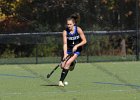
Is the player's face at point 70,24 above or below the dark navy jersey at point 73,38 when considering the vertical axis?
above

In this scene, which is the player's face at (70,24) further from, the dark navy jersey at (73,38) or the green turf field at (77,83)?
the green turf field at (77,83)

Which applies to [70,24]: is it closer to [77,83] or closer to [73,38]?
[73,38]

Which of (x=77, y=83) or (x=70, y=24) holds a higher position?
(x=70, y=24)

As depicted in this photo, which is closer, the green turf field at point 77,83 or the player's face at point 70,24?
the green turf field at point 77,83

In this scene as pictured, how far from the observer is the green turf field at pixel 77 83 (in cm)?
1105

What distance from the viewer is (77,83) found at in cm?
1374

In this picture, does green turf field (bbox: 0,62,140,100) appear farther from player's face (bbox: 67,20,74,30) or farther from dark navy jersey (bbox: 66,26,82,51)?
player's face (bbox: 67,20,74,30)

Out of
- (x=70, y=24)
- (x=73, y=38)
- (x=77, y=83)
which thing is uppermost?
(x=70, y=24)

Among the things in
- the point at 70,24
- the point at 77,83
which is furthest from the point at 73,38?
the point at 77,83

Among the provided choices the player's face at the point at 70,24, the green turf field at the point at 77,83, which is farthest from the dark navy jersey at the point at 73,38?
the green turf field at the point at 77,83

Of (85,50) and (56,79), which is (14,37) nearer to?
(85,50)

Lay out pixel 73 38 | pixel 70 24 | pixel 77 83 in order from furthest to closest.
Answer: pixel 77 83, pixel 73 38, pixel 70 24

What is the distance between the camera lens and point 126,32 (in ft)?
71.7

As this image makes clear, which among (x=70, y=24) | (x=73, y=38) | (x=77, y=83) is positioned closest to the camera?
(x=70, y=24)
